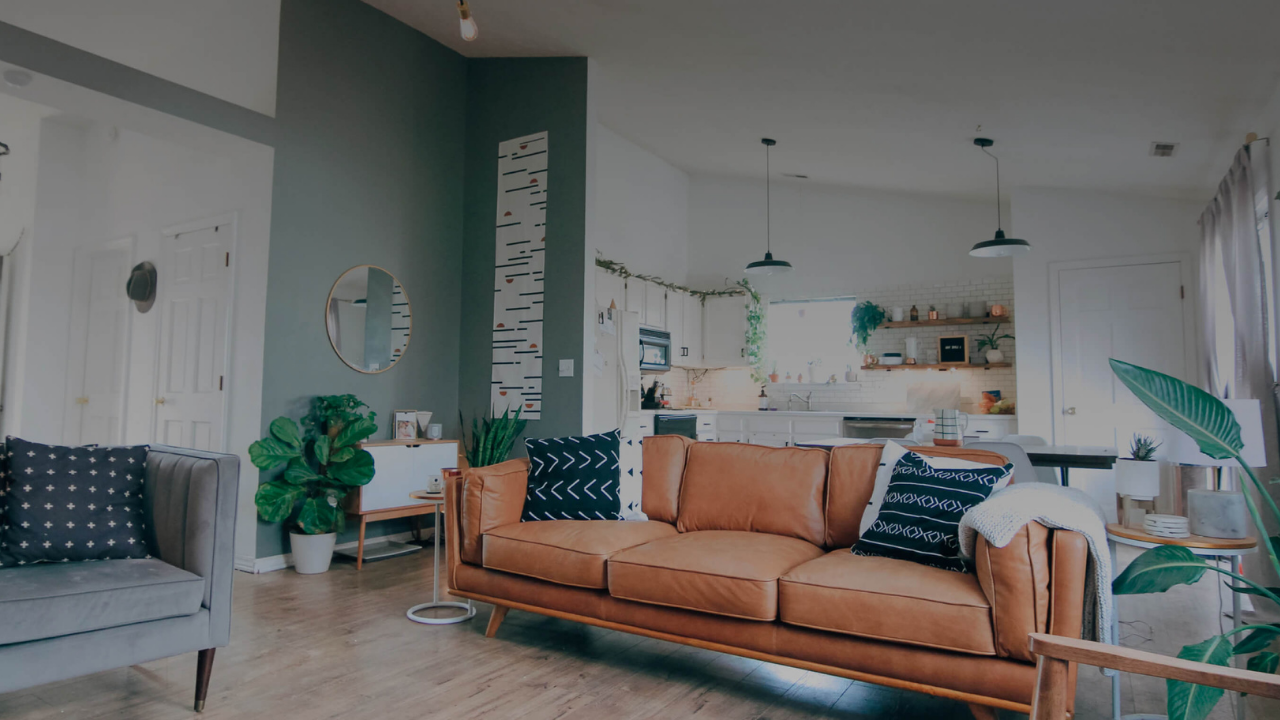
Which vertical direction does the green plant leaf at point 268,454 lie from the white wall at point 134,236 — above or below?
below

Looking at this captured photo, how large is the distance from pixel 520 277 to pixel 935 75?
3.01 meters

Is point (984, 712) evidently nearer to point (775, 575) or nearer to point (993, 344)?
point (775, 575)

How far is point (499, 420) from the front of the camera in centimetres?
521

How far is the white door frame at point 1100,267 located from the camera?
220 inches

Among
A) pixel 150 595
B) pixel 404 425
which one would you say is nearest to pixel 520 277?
pixel 404 425

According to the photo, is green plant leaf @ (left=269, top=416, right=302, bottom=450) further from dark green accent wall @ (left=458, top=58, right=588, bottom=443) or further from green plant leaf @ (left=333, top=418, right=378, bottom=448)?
dark green accent wall @ (left=458, top=58, right=588, bottom=443)

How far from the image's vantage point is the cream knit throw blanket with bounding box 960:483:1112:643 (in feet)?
6.75

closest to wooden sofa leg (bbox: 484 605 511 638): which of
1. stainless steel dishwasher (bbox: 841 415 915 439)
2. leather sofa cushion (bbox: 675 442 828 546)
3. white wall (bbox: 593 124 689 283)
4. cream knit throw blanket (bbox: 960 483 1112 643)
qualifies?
leather sofa cushion (bbox: 675 442 828 546)

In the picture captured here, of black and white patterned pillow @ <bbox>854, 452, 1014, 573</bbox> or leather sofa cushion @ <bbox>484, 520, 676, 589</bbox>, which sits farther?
leather sofa cushion @ <bbox>484, 520, 676, 589</bbox>

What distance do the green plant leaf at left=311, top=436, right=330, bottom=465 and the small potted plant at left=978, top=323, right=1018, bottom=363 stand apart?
229 inches

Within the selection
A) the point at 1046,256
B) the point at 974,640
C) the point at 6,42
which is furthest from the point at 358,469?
the point at 1046,256

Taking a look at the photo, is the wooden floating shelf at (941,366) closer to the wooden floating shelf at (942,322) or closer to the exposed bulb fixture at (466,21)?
the wooden floating shelf at (942,322)

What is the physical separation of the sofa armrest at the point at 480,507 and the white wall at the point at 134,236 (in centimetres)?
192

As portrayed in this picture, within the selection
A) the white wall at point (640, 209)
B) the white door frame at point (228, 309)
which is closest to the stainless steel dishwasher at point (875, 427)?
the white wall at point (640, 209)
